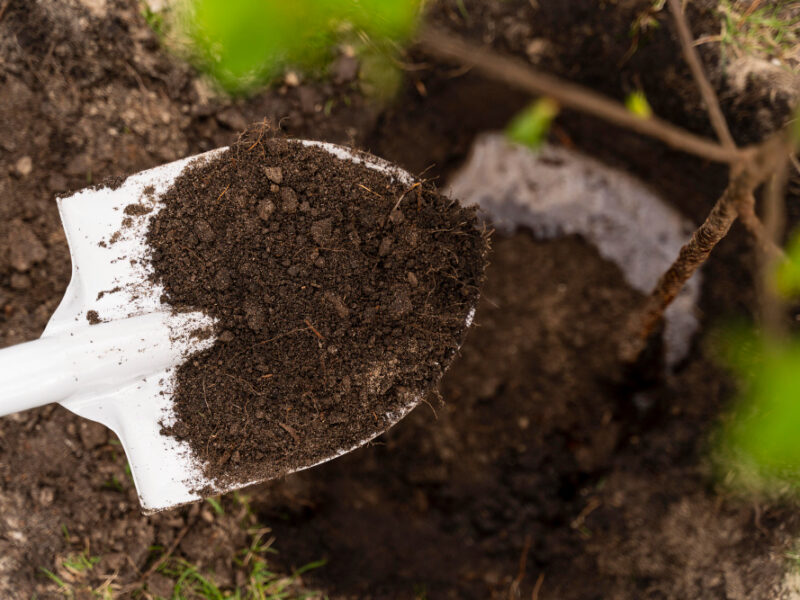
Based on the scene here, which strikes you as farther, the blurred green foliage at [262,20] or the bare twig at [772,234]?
the bare twig at [772,234]

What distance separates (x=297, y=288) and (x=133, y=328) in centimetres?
44

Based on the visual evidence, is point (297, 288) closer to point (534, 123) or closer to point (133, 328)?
point (133, 328)

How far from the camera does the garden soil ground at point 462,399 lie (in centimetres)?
171

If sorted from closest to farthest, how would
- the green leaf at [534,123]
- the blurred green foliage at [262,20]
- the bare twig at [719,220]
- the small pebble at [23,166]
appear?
the blurred green foliage at [262,20] → the bare twig at [719,220] → the small pebble at [23,166] → the green leaf at [534,123]

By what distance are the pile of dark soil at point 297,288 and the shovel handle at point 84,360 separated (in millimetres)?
85

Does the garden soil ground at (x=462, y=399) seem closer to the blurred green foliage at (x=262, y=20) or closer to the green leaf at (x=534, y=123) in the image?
the green leaf at (x=534, y=123)

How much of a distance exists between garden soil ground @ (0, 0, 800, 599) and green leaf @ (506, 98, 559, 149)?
6cm

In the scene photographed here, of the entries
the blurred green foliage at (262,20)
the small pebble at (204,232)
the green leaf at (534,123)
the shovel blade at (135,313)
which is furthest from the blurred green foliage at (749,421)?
the small pebble at (204,232)

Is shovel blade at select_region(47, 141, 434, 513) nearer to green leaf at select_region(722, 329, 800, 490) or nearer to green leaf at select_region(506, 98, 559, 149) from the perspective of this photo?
green leaf at select_region(506, 98, 559, 149)

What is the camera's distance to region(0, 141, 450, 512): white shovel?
4.52ft

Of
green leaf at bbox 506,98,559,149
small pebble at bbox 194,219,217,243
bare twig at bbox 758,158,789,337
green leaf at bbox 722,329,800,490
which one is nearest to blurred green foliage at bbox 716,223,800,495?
green leaf at bbox 722,329,800,490

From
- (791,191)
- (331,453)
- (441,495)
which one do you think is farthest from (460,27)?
(441,495)

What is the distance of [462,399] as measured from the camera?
81.8 inches

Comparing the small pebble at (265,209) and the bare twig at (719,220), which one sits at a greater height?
the bare twig at (719,220)
